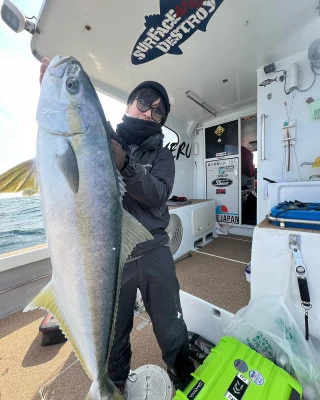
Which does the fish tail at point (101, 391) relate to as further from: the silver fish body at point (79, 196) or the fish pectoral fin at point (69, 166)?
the fish pectoral fin at point (69, 166)

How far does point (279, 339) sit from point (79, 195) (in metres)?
1.32

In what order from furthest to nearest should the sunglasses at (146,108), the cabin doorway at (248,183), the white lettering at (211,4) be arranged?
the cabin doorway at (248,183)
the white lettering at (211,4)
the sunglasses at (146,108)

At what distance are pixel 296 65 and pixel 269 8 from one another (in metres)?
1.19

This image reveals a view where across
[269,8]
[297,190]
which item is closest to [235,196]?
[297,190]

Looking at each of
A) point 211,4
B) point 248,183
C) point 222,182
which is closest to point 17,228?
point 211,4

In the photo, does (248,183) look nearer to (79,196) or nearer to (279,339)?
(279,339)

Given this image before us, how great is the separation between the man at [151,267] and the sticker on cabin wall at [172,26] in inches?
43.2

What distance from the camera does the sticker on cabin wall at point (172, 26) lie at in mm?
1737

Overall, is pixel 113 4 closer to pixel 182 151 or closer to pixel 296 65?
pixel 296 65

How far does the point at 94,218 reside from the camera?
67 cm

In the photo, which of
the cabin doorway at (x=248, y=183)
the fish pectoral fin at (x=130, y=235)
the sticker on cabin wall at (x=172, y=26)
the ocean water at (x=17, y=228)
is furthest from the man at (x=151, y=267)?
the cabin doorway at (x=248, y=183)

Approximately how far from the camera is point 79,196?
66 centimetres

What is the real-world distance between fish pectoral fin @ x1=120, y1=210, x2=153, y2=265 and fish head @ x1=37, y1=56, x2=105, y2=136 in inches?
13.8

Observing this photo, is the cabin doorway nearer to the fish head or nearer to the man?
the man
